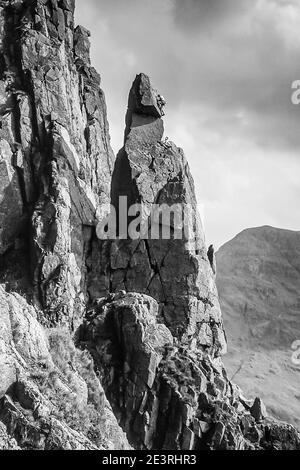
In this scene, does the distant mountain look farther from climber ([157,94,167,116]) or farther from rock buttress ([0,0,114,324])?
climber ([157,94,167,116])

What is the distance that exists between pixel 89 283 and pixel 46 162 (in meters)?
12.6

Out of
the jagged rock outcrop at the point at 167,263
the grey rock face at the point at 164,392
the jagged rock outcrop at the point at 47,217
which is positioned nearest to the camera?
the jagged rock outcrop at the point at 47,217

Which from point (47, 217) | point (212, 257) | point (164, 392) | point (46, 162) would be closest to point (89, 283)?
point (47, 217)

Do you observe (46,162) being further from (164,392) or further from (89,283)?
(164,392)

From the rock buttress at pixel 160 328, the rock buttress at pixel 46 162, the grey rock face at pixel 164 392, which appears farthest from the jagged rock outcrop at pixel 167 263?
the grey rock face at pixel 164 392

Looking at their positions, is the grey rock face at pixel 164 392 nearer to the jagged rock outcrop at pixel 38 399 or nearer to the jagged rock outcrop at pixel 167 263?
the jagged rock outcrop at pixel 38 399

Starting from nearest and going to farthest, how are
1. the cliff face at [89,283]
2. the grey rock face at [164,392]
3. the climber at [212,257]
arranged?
Result: the cliff face at [89,283] → the grey rock face at [164,392] → the climber at [212,257]

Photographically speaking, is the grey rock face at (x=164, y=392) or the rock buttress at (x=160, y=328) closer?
the grey rock face at (x=164, y=392)

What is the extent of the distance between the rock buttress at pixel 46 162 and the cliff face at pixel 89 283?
0.13 meters

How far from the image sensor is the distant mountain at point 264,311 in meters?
106

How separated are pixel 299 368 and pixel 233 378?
16.6m

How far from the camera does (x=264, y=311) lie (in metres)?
133

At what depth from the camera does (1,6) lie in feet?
224
